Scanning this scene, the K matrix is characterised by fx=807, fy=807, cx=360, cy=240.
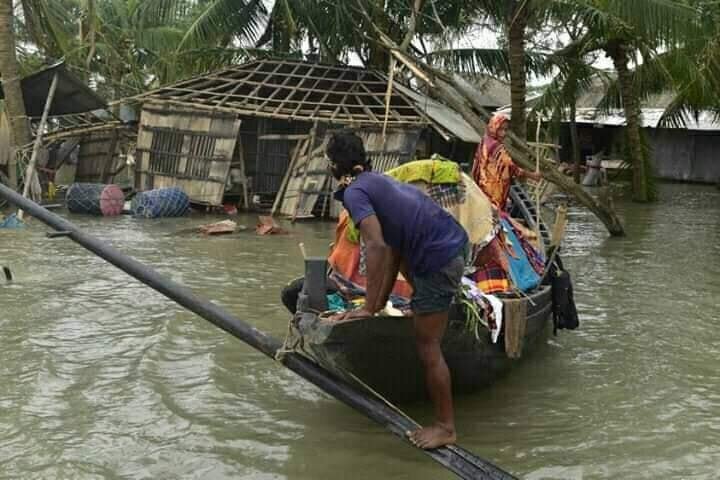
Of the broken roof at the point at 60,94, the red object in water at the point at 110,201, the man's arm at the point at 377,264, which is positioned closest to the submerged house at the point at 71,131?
the broken roof at the point at 60,94

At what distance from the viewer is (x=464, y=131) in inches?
635

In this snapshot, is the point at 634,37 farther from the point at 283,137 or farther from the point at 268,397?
the point at 268,397

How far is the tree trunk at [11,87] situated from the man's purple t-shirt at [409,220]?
11506 millimetres

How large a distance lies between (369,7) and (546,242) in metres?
11.4

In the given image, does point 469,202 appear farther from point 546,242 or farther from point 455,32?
point 455,32

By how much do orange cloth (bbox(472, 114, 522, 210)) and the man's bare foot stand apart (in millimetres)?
3057

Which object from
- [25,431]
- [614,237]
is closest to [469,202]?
[25,431]

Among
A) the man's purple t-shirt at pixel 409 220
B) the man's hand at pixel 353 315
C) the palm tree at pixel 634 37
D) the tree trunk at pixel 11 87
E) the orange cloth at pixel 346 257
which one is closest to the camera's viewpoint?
the man's purple t-shirt at pixel 409 220

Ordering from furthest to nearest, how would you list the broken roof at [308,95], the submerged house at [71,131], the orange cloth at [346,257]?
the broken roof at [308,95] → the submerged house at [71,131] → the orange cloth at [346,257]

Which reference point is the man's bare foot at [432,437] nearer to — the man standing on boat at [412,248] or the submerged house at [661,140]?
the man standing on boat at [412,248]

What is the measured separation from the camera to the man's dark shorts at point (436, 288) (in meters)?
4.00

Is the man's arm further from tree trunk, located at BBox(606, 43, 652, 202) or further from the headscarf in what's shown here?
tree trunk, located at BBox(606, 43, 652, 202)

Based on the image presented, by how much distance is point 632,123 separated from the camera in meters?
18.4

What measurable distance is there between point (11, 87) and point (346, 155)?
1180 cm
